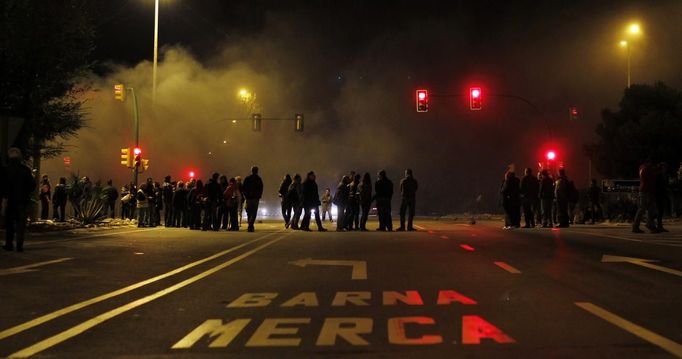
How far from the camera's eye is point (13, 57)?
57.4 ft

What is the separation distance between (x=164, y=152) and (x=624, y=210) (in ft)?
94.9

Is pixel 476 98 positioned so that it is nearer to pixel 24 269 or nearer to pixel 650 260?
pixel 650 260

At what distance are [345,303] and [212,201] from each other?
47.4ft

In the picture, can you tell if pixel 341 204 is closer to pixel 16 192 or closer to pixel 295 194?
pixel 295 194

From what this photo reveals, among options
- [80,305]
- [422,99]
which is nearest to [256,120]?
[422,99]

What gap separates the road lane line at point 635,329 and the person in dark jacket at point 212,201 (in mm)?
15424

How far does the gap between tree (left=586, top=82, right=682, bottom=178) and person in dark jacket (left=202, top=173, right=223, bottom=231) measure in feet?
125

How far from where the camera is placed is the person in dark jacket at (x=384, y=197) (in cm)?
2030

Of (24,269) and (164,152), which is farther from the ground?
(164,152)

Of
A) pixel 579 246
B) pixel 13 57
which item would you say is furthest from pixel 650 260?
pixel 13 57

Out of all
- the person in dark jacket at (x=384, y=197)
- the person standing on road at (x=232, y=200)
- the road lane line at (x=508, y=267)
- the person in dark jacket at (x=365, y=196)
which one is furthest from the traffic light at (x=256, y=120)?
the road lane line at (x=508, y=267)

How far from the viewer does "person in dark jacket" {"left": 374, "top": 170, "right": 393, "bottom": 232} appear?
20.3 meters

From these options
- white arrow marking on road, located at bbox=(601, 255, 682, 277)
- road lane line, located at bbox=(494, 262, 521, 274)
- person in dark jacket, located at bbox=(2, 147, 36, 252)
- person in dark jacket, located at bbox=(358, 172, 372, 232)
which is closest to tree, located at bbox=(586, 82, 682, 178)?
person in dark jacket, located at bbox=(358, 172, 372, 232)

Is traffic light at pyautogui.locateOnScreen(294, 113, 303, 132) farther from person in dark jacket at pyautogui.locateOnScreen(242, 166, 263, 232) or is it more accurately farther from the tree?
the tree
